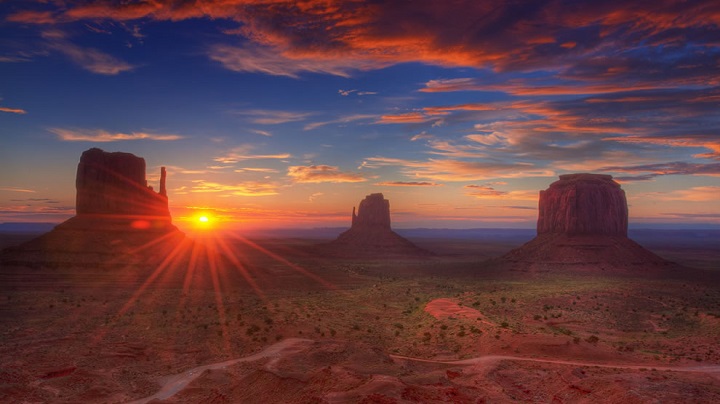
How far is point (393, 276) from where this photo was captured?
259 ft

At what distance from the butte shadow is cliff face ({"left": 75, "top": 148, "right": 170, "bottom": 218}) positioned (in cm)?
6715

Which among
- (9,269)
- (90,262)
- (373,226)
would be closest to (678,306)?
(90,262)

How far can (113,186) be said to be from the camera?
71.1 meters

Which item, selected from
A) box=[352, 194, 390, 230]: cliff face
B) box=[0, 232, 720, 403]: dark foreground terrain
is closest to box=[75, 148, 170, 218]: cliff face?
box=[0, 232, 720, 403]: dark foreground terrain

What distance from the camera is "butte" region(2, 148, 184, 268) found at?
58.1 m

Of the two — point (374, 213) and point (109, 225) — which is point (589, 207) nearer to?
point (374, 213)

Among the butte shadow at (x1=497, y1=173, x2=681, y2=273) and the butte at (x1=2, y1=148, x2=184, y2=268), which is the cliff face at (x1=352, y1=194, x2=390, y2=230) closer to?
the butte shadow at (x1=497, y1=173, x2=681, y2=273)

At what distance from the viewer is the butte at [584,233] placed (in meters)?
71.0

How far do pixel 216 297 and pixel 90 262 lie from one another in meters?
22.7

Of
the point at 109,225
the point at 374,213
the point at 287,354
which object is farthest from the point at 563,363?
the point at 374,213

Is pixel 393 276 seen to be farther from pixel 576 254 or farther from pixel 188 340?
pixel 188 340

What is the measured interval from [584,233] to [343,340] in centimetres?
6708

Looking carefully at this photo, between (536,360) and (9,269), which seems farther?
(9,269)

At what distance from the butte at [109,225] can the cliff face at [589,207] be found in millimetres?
71127
